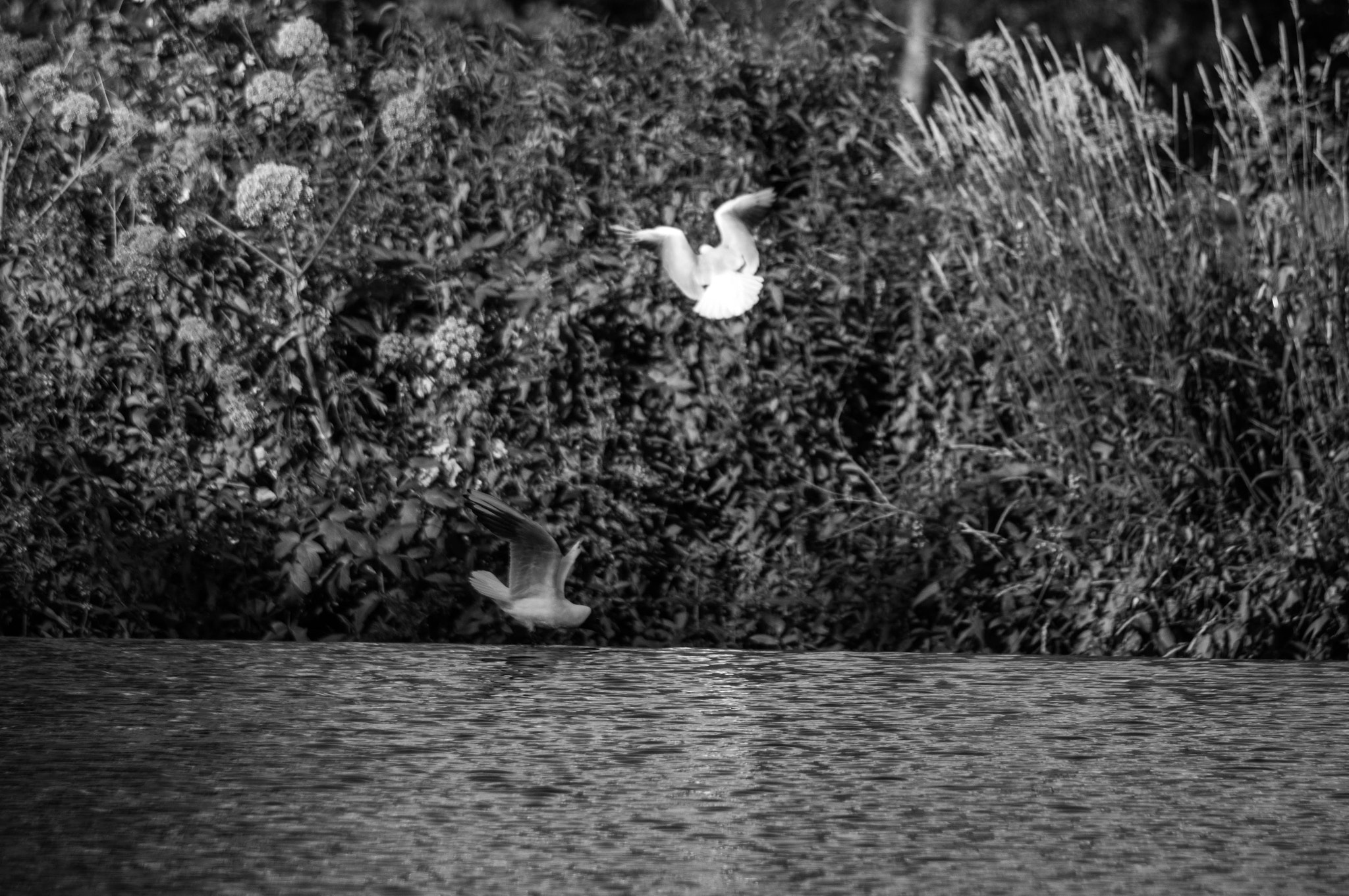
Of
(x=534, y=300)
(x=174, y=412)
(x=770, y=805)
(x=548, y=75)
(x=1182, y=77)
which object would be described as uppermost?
(x=1182, y=77)

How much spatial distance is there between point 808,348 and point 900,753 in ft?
7.73

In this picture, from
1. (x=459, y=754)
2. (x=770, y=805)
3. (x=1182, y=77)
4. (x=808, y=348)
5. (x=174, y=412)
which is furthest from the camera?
(x=1182, y=77)

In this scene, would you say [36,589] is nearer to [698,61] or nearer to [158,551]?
[158,551]

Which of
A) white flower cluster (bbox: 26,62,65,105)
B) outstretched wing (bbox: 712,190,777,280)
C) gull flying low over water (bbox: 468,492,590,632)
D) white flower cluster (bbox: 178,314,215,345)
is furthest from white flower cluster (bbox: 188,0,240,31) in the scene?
gull flying low over water (bbox: 468,492,590,632)

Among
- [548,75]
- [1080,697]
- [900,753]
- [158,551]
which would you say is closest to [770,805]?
[900,753]

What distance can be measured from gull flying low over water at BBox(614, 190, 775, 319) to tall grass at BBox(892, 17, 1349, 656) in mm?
618

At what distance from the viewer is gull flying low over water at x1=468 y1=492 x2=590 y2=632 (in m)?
4.22

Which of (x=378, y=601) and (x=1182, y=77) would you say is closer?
(x=378, y=601)

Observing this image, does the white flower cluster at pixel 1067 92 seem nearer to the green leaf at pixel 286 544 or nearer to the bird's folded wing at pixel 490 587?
the bird's folded wing at pixel 490 587

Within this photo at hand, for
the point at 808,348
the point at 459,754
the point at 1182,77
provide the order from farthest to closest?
the point at 1182,77 < the point at 808,348 < the point at 459,754

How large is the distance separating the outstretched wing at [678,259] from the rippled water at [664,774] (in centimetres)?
111

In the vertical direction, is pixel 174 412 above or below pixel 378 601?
above

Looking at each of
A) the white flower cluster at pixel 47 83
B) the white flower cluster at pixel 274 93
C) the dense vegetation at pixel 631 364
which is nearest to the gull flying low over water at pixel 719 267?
the dense vegetation at pixel 631 364

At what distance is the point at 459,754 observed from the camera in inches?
124
